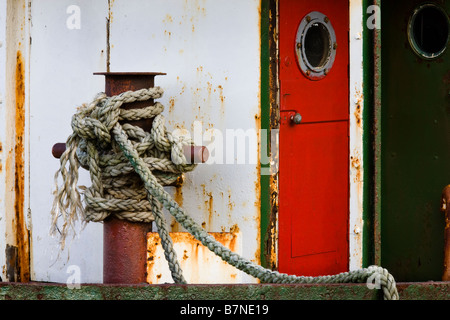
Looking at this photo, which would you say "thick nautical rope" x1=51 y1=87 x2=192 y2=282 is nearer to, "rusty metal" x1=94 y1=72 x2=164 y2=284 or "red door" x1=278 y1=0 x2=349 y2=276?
"rusty metal" x1=94 y1=72 x2=164 y2=284

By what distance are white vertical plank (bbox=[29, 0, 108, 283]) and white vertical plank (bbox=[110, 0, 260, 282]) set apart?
0.21m

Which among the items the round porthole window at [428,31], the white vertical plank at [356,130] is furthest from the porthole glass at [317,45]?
the round porthole window at [428,31]

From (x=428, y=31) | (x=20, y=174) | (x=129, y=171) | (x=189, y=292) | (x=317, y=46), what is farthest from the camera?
(x=428, y=31)

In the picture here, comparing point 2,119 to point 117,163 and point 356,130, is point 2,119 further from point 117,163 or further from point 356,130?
point 356,130

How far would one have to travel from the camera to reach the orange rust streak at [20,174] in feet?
9.71

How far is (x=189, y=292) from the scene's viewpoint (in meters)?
2.49

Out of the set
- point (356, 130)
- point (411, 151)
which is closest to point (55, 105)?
point (356, 130)

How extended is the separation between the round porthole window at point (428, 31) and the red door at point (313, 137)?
33.3 inches

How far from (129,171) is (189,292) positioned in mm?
452

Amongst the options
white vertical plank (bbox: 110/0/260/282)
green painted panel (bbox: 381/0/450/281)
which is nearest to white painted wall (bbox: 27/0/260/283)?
white vertical plank (bbox: 110/0/260/282)

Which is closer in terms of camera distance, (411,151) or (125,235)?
(125,235)

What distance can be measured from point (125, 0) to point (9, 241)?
1012 millimetres

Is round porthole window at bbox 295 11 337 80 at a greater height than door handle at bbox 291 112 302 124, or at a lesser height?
greater

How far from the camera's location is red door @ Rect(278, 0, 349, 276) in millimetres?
2920
